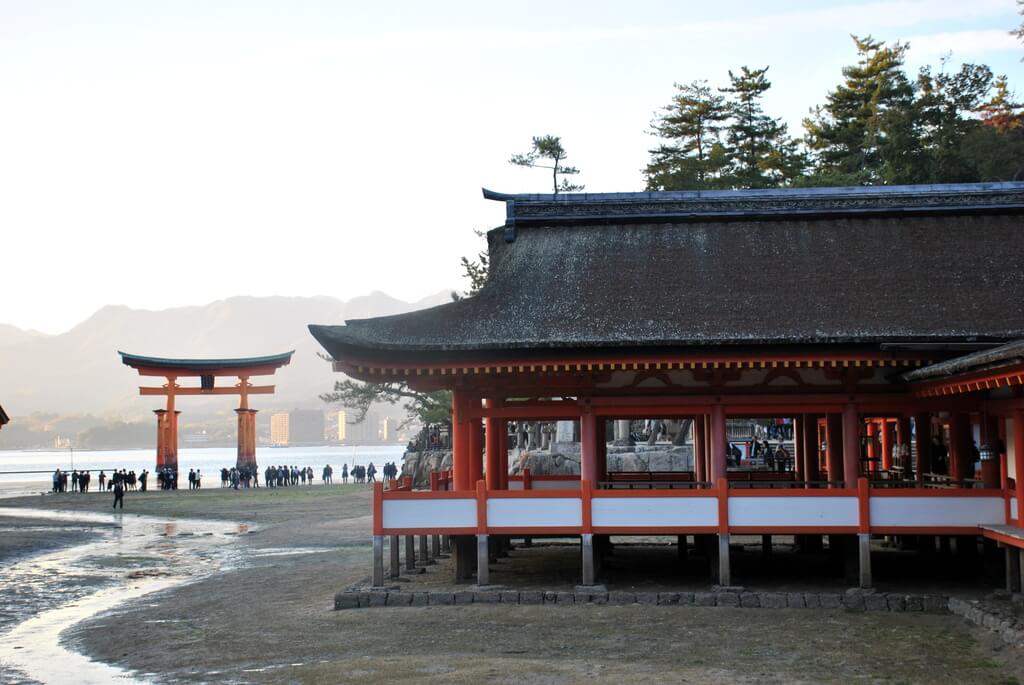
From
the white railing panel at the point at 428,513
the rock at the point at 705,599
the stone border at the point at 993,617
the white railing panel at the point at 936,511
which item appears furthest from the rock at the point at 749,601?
the white railing panel at the point at 428,513

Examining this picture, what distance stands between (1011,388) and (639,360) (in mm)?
6553

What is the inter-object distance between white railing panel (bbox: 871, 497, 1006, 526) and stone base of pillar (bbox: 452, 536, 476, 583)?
26.8 feet

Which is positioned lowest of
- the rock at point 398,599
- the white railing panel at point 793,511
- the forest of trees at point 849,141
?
the rock at point 398,599

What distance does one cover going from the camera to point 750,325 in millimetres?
21734

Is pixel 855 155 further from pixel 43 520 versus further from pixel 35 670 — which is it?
pixel 35 670

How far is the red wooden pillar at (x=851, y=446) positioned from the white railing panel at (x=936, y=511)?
0.89 meters

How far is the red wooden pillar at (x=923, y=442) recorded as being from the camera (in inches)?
1055

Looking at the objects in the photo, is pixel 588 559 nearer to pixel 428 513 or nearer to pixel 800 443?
pixel 428 513

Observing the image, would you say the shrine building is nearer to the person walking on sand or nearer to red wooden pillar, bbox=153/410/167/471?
the person walking on sand

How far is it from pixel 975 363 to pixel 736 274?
683cm

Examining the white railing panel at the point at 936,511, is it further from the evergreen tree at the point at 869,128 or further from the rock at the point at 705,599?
the evergreen tree at the point at 869,128

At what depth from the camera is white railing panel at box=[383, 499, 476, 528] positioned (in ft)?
72.7

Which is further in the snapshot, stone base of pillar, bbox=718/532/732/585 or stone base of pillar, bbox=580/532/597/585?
stone base of pillar, bbox=580/532/597/585


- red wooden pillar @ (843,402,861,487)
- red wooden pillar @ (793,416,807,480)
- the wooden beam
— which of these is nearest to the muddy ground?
red wooden pillar @ (843,402,861,487)
